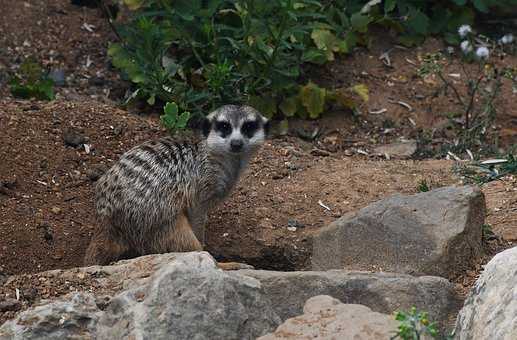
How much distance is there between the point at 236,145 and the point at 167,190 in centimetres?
49

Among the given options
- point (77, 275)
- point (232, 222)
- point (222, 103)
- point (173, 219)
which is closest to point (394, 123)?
point (222, 103)

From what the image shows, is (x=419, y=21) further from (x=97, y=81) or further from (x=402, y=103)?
(x=97, y=81)

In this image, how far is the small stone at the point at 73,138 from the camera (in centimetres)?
622

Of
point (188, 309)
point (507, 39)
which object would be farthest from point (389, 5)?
point (188, 309)

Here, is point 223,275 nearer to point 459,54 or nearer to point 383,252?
point 383,252

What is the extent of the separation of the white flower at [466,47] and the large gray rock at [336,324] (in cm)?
434

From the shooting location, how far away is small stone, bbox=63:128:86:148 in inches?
245

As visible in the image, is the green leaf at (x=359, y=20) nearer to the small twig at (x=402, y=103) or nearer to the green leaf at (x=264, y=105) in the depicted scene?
the small twig at (x=402, y=103)

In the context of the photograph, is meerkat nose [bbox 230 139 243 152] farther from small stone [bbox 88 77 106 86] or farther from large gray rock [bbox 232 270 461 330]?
small stone [bbox 88 77 106 86]

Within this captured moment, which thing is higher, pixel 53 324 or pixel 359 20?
pixel 359 20

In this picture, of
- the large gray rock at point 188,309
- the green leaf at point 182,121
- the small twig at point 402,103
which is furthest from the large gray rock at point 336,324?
the small twig at point 402,103

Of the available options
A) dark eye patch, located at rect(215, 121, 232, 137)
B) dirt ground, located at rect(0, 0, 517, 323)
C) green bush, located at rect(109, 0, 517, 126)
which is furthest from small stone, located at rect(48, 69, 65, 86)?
dark eye patch, located at rect(215, 121, 232, 137)

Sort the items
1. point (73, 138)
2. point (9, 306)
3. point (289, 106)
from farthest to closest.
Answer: point (289, 106), point (73, 138), point (9, 306)

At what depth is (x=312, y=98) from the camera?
7328 mm
